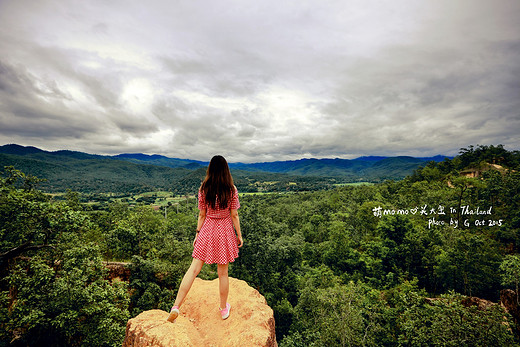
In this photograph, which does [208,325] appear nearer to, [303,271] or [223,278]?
[223,278]

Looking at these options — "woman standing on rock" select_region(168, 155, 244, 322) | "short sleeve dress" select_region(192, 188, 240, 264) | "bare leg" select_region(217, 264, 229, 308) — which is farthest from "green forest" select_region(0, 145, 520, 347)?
"short sleeve dress" select_region(192, 188, 240, 264)

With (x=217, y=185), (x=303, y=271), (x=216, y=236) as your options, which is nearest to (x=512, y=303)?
(x=303, y=271)

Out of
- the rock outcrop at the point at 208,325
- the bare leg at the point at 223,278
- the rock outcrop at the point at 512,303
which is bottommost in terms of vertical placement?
the rock outcrop at the point at 512,303

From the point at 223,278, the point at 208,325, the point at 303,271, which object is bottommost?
the point at 303,271

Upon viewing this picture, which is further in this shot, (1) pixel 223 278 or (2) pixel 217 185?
(1) pixel 223 278

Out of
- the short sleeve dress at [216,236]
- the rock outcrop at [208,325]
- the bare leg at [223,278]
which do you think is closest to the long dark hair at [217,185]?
the short sleeve dress at [216,236]

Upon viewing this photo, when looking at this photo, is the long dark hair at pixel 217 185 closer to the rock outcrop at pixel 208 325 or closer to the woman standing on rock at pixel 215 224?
the woman standing on rock at pixel 215 224

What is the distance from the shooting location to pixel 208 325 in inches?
205

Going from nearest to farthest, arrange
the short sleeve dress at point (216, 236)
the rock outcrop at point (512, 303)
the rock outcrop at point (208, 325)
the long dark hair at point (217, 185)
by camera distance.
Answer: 1. the rock outcrop at point (208, 325)
2. the long dark hair at point (217, 185)
3. the short sleeve dress at point (216, 236)
4. the rock outcrop at point (512, 303)

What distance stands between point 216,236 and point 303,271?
2920 cm

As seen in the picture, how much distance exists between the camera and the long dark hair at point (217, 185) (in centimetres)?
444

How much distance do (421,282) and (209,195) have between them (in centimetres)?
3331

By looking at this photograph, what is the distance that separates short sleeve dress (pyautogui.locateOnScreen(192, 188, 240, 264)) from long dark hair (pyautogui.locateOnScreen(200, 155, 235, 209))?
117 millimetres

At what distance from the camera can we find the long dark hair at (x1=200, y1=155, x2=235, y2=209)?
14.6 ft
